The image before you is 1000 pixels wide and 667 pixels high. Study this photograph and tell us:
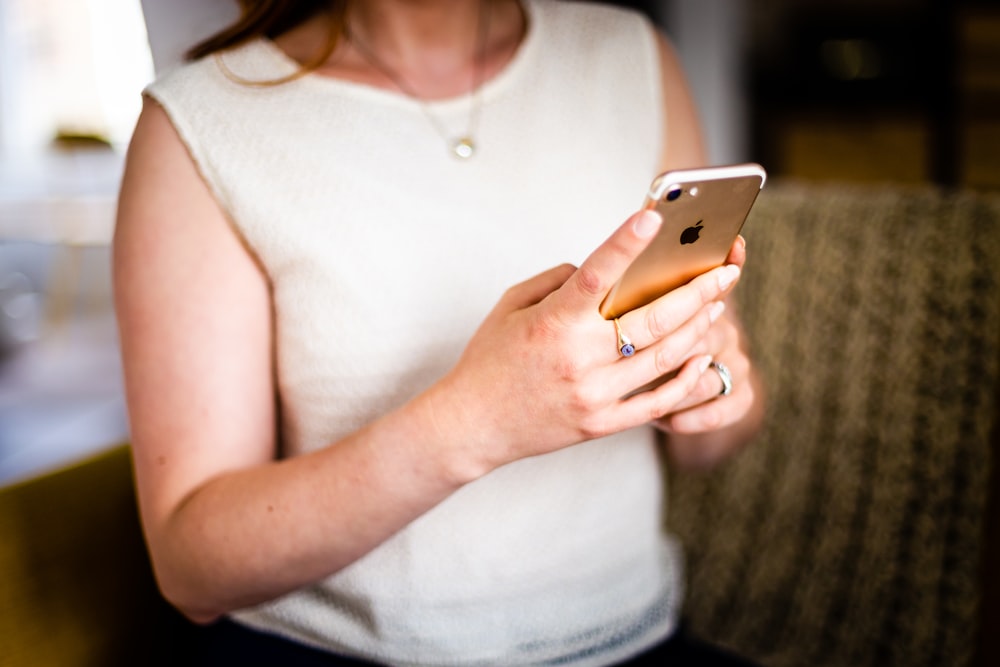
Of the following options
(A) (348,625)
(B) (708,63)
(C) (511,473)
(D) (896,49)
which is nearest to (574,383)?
(C) (511,473)

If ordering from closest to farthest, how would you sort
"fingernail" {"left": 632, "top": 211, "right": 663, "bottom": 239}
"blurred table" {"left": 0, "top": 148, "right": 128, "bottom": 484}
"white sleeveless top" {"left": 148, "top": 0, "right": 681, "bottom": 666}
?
"fingernail" {"left": 632, "top": 211, "right": 663, "bottom": 239}
"white sleeveless top" {"left": 148, "top": 0, "right": 681, "bottom": 666}
"blurred table" {"left": 0, "top": 148, "right": 128, "bottom": 484}

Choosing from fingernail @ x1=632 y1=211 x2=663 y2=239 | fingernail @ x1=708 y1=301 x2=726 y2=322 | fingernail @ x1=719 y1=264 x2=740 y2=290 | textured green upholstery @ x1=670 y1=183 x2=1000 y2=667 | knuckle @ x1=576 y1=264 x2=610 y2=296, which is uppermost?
fingernail @ x1=632 y1=211 x2=663 y2=239

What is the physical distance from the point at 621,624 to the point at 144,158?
55 cm

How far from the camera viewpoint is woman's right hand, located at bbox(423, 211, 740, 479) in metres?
0.47

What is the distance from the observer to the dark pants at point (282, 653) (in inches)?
27.0

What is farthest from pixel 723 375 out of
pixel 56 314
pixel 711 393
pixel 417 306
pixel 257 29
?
pixel 56 314

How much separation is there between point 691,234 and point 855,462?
0.70 metres

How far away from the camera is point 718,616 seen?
3.75ft

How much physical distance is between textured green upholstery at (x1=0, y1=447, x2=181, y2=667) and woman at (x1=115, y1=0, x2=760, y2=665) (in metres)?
0.11

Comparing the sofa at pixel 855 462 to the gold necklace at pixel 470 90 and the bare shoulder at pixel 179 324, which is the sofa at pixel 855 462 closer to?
the bare shoulder at pixel 179 324

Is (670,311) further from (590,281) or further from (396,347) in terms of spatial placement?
(396,347)

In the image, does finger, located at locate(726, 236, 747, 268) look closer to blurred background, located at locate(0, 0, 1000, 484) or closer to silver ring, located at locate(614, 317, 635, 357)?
silver ring, located at locate(614, 317, 635, 357)

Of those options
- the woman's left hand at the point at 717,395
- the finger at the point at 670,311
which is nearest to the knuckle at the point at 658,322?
the finger at the point at 670,311

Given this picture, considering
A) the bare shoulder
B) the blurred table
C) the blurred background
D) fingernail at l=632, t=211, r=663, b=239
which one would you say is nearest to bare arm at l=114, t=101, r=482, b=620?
the bare shoulder
